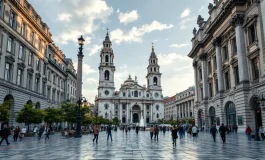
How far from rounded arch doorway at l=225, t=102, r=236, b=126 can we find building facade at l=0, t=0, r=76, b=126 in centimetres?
2904

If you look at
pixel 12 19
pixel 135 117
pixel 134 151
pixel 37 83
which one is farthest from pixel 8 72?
pixel 135 117

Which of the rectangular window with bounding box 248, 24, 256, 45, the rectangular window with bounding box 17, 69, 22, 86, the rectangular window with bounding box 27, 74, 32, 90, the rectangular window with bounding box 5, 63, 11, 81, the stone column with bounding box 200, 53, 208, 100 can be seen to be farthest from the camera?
the stone column with bounding box 200, 53, 208, 100

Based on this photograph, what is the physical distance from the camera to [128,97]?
4050 inches

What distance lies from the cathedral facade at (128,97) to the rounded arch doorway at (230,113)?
6565 centimetres

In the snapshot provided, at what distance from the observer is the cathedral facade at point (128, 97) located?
96438mm

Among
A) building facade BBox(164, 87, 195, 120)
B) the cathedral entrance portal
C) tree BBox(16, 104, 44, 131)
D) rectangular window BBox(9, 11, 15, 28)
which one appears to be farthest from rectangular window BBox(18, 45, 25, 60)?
the cathedral entrance portal

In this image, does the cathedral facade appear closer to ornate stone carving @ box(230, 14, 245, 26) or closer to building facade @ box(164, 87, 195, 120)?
building facade @ box(164, 87, 195, 120)

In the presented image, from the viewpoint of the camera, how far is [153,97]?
105m

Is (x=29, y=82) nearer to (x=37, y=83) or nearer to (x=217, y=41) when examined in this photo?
(x=37, y=83)

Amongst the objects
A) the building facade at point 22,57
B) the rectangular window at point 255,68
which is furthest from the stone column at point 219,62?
the building facade at point 22,57

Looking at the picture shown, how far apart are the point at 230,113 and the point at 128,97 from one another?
242ft

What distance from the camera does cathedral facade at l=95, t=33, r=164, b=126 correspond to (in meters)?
96.4

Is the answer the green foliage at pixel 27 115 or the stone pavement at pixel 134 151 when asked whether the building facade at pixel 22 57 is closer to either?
the green foliage at pixel 27 115

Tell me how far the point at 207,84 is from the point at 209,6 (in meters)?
14.0
